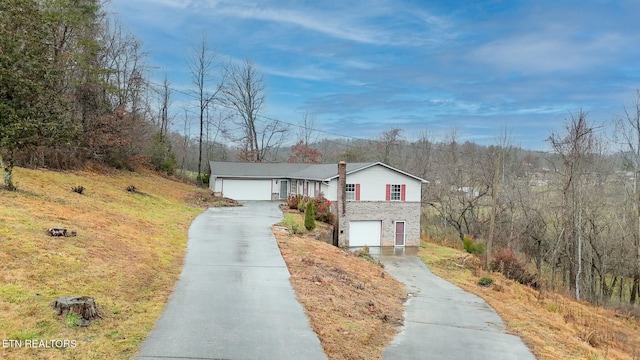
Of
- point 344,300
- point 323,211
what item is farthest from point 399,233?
point 344,300

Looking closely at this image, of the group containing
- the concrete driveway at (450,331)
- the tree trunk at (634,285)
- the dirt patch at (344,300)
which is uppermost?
the dirt patch at (344,300)

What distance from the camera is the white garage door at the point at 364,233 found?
28.9 m

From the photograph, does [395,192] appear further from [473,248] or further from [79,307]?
[79,307]

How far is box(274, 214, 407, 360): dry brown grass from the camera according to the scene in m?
7.65

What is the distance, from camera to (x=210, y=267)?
456 inches

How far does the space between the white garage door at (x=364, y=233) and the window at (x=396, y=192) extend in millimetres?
2033

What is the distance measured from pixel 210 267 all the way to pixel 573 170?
27321mm

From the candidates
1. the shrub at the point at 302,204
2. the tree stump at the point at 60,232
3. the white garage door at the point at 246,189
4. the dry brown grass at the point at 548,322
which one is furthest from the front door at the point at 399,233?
the tree stump at the point at 60,232

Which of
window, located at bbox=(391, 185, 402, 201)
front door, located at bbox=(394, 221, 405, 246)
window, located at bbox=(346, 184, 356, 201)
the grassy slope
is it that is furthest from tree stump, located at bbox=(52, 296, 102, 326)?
front door, located at bbox=(394, 221, 405, 246)

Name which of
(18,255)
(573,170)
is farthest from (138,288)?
(573,170)

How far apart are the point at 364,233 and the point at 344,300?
62.8 ft

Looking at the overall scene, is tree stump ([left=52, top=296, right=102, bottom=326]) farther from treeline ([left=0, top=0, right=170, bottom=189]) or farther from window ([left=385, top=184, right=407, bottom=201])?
window ([left=385, top=184, right=407, bottom=201])

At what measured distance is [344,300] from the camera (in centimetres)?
1027

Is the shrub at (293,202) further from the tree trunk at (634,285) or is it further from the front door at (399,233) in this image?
the tree trunk at (634,285)
